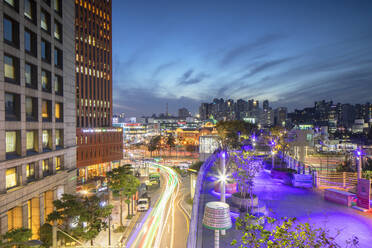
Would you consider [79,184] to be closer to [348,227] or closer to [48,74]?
[48,74]

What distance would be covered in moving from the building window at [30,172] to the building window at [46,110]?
16.8 ft

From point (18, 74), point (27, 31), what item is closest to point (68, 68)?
point (27, 31)

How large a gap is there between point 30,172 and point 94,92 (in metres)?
44.8

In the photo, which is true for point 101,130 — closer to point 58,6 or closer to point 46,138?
point 46,138

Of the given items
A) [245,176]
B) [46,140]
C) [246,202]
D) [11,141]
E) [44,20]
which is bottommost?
[246,202]

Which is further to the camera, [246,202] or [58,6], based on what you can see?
[58,6]

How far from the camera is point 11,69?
1900 cm

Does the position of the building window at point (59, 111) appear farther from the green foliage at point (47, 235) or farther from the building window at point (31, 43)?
the green foliage at point (47, 235)

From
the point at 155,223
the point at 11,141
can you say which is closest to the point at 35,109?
Result: the point at 11,141

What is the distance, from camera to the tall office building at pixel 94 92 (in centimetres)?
5672

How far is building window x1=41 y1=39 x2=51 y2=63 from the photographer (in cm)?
2348

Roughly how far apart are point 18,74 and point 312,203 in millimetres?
24974

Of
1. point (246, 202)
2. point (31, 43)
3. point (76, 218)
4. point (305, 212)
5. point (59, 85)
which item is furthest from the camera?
point (59, 85)

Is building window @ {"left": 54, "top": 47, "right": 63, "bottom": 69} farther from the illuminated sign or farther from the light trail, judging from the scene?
the illuminated sign
